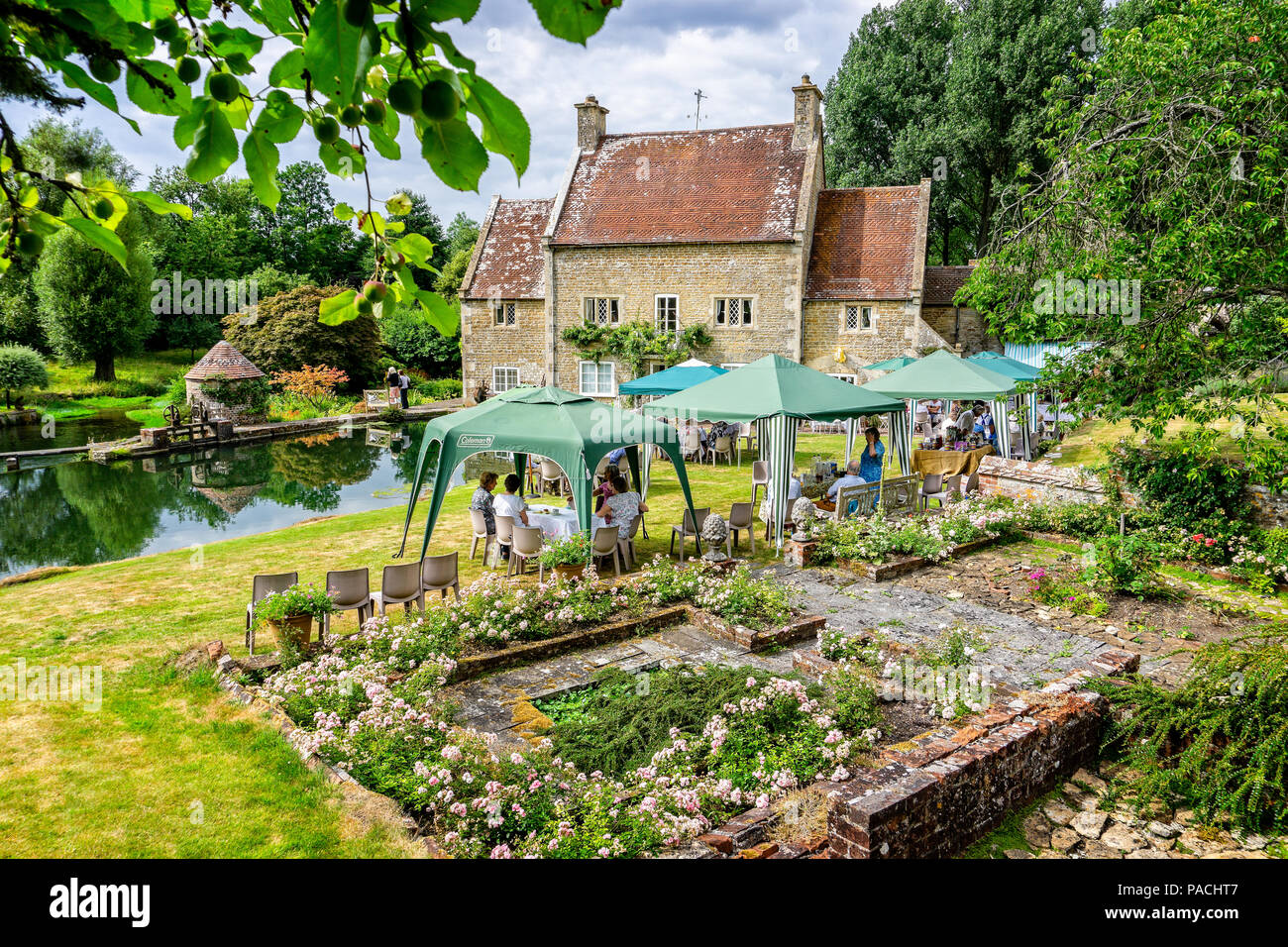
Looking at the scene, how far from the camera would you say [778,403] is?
1231 centimetres

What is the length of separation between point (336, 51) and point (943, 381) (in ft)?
54.1

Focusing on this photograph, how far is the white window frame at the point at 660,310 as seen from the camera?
3136cm

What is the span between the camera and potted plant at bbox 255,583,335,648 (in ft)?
25.2

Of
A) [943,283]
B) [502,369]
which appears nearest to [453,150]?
[502,369]

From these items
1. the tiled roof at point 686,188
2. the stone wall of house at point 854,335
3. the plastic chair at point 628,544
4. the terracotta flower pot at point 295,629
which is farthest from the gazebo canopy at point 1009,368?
the terracotta flower pot at point 295,629

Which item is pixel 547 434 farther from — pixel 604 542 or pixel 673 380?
pixel 673 380

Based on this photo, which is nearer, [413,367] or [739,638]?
[739,638]

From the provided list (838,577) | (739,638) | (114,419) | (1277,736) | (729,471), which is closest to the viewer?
(1277,736)

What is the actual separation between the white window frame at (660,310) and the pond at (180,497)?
1109cm

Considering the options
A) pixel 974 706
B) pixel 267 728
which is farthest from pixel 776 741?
pixel 267 728

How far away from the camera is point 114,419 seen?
35.6 meters
